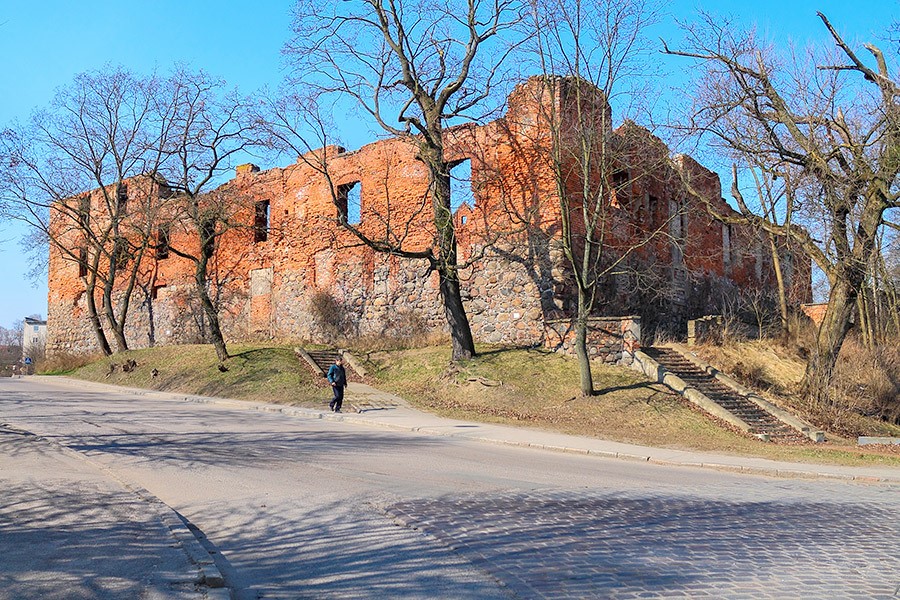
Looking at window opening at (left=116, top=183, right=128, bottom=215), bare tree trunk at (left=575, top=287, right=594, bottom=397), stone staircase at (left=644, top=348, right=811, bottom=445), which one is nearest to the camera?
stone staircase at (left=644, top=348, right=811, bottom=445)

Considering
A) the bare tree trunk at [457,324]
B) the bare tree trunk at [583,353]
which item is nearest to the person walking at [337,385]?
the bare tree trunk at [457,324]

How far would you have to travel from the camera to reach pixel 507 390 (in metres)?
21.4

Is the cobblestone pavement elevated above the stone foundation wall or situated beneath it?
situated beneath

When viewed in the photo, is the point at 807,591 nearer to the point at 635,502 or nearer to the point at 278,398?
the point at 635,502

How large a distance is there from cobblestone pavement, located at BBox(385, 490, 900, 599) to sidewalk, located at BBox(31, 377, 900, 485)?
332 centimetres

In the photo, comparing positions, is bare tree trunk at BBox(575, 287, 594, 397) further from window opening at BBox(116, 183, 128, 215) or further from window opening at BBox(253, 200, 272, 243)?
window opening at BBox(116, 183, 128, 215)

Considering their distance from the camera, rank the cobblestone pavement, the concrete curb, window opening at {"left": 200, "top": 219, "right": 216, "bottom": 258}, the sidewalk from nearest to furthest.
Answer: the concrete curb < the cobblestone pavement < the sidewalk < window opening at {"left": 200, "top": 219, "right": 216, "bottom": 258}

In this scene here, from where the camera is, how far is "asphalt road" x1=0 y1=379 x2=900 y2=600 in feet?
19.1

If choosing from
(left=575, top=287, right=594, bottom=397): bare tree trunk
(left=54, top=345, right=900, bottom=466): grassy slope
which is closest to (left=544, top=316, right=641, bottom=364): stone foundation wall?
(left=54, top=345, right=900, bottom=466): grassy slope

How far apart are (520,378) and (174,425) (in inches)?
396

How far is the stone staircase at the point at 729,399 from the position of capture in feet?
Answer: 60.5

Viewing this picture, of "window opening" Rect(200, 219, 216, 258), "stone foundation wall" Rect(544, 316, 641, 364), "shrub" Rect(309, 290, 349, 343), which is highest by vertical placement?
"window opening" Rect(200, 219, 216, 258)

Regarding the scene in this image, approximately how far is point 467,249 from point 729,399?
10929 millimetres

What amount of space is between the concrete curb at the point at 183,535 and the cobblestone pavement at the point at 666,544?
80.3 inches
